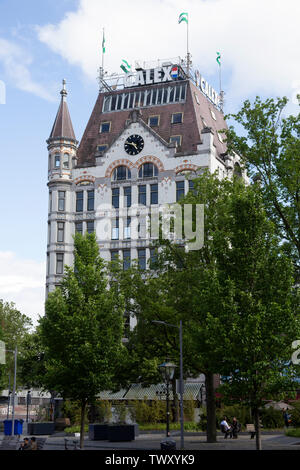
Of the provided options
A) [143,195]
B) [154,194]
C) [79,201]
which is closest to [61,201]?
[79,201]

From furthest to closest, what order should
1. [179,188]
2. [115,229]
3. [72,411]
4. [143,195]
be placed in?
[115,229], [143,195], [179,188], [72,411]

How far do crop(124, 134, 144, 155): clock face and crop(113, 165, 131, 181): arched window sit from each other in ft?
6.02

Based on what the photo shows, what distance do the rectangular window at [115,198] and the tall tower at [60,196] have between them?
4798 mm

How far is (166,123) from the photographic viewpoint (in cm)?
7069

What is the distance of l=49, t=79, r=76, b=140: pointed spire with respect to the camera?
70938 mm

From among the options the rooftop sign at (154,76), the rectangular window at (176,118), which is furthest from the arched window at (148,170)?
the rooftop sign at (154,76)

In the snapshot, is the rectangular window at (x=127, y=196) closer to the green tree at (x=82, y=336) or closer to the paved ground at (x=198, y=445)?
the paved ground at (x=198, y=445)

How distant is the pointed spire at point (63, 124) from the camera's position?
70938 mm

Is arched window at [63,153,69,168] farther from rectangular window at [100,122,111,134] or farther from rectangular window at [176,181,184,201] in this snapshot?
rectangular window at [176,181,184,201]

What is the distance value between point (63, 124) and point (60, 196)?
825cm

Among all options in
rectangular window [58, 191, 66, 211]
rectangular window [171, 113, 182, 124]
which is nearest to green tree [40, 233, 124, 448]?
rectangular window [58, 191, 66, 211]

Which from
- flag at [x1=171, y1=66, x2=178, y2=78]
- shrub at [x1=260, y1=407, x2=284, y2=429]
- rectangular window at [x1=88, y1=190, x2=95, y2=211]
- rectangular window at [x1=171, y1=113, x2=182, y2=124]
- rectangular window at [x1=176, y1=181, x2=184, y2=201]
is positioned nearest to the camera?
shrub at [x1=260, y1=407, x2=284, y2=429]

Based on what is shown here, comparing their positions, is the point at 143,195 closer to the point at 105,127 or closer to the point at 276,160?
the point at 105,127
